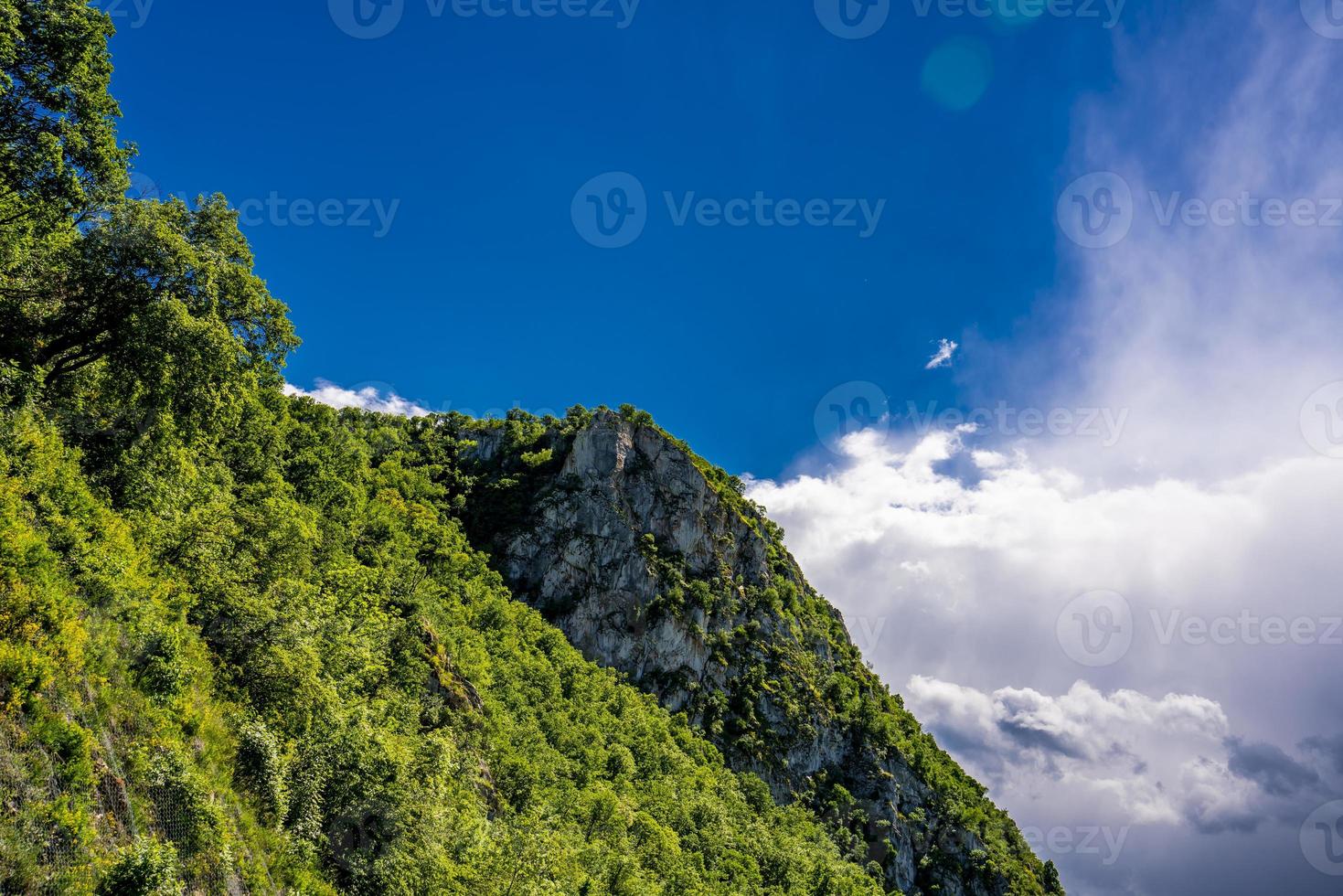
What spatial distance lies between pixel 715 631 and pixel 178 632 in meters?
97.0

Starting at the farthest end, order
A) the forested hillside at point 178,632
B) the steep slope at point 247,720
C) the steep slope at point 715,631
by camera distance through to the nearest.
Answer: the steep slope at point 715,631 < the forested hillside at point 178,632 < the steep slope at point 247,720

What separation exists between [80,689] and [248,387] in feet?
56.5

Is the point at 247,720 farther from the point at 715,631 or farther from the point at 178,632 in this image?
the point at 715,631

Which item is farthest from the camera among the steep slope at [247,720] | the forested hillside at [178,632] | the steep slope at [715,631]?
the steep slope at [715,631]

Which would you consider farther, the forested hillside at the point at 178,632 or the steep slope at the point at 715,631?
the steep slope at the point at 715,631

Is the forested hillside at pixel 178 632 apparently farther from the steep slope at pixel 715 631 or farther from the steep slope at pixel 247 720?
the steep slope at pixel 715 631

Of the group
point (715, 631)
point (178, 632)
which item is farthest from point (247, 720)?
point (715, 631)

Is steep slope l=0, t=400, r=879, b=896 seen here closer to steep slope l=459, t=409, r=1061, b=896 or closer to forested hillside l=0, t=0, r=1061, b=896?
forested hillside l=0, t=0, r=1061, b=896

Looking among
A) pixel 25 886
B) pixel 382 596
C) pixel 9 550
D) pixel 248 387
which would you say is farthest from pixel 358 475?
pixel 25 886

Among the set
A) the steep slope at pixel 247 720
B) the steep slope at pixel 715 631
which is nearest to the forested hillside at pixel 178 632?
the steep slope at pixel 247 720

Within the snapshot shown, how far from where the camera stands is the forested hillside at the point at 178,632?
1487cm

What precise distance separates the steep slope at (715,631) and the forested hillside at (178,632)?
56041 millimetres

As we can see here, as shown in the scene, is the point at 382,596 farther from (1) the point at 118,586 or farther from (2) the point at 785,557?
(2) the point at 785,557

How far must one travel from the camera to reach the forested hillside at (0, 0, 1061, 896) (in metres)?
14.9
